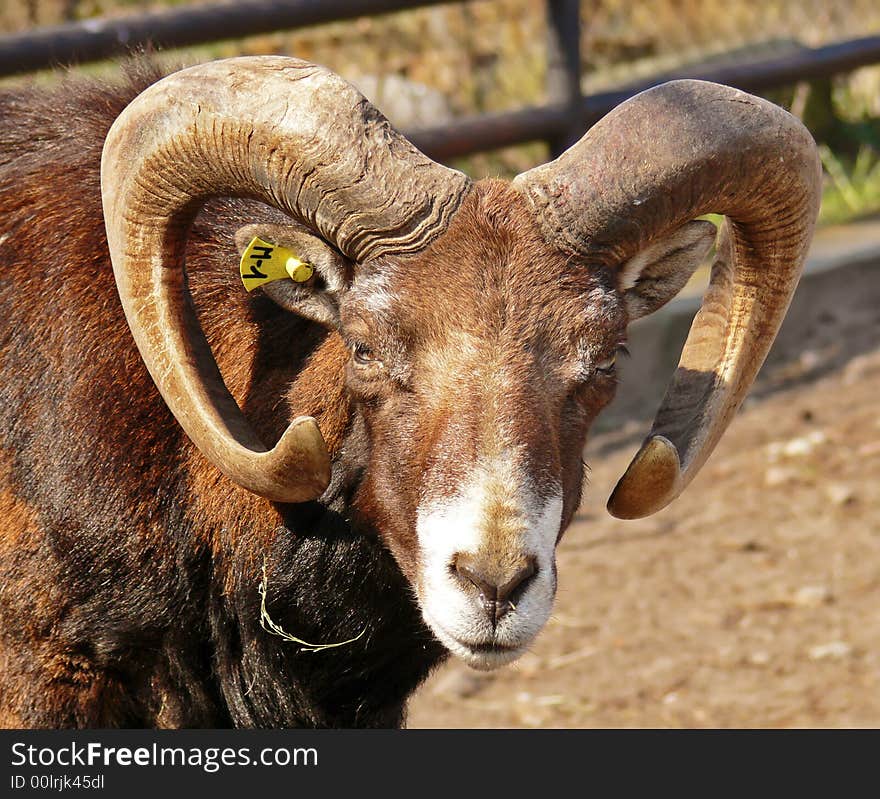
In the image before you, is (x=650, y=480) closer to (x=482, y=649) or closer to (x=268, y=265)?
(x=482, y=649)

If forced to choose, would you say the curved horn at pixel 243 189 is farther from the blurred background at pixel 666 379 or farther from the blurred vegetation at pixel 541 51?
the blurred vegetation at pixel 541 51

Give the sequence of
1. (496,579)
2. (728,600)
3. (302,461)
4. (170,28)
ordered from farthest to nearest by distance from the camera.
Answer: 1. (170,28)
2. (728,600)
3. (302,461)
4. (496,579)

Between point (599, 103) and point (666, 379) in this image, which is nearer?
point (666, 379)

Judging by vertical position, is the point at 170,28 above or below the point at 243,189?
below

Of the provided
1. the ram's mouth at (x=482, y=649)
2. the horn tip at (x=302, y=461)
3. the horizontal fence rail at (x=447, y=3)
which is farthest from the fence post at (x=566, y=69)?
the ram's mouth at (x=482, y=649)

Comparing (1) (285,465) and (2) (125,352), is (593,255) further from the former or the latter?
(2) (125,352)

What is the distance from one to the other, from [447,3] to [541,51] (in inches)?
135

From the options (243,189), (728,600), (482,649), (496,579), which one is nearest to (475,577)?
(496,579)

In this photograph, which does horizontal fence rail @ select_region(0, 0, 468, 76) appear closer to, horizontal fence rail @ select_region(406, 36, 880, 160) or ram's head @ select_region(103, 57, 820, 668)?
horizontal fence rail @ select_region(406, 36, 880, 160)

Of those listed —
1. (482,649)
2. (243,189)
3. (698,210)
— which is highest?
(243,189)

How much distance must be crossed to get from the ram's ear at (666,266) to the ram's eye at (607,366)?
0.29 m

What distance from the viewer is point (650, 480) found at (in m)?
4.73

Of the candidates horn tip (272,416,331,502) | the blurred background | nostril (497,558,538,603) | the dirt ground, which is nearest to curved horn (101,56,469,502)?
horn tip (272,416,331,502)

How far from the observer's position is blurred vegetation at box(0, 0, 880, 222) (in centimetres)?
1243
